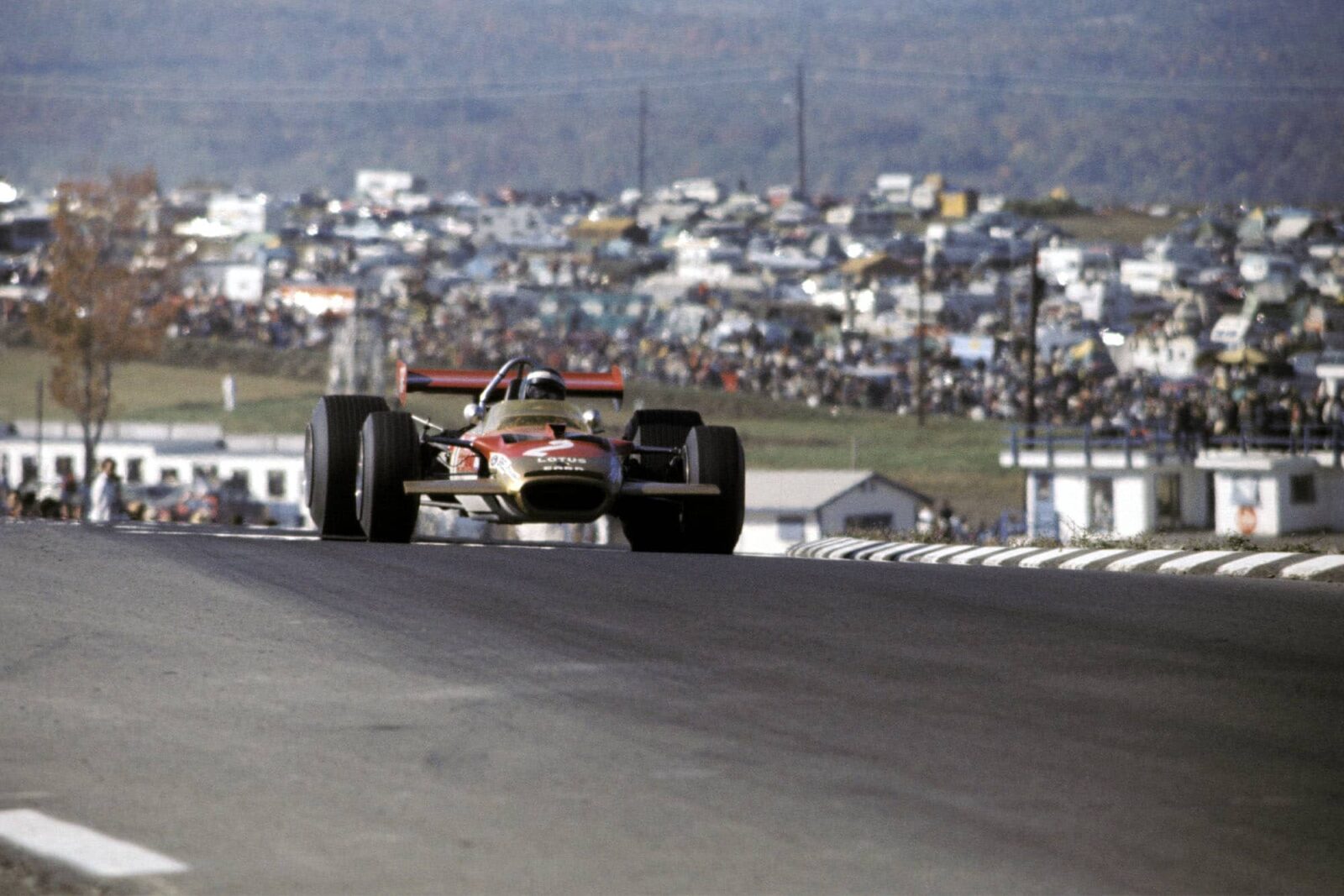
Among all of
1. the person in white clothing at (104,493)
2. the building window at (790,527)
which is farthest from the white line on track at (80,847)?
the building window at (790,527)

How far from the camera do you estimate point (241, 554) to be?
42.7ft

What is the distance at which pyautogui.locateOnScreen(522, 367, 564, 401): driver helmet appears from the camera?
15547 millimetres

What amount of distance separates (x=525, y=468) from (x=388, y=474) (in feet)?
3.51

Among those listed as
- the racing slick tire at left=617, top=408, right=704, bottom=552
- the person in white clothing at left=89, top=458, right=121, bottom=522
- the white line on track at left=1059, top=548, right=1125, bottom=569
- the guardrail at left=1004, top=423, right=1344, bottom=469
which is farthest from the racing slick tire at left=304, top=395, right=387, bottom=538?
the guardrail at left=1004, top=423, right=1344, bottom=469

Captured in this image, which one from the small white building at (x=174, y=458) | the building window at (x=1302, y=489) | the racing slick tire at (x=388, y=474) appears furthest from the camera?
the small white building at (x=174, y=458)

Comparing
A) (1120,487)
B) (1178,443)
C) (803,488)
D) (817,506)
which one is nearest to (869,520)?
(803,488)

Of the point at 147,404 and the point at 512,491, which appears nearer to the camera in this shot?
the point at 512,491

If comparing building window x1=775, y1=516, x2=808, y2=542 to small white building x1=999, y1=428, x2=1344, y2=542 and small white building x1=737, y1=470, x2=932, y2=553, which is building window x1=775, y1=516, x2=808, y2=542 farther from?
small white building x1=999, y1=428, x2=1344, y2=542

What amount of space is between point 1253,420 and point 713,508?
3355cm

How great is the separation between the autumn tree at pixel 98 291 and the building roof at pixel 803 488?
24.6 m

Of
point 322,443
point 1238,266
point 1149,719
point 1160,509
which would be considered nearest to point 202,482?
point 1160,509

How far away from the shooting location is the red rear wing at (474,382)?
16719 mm

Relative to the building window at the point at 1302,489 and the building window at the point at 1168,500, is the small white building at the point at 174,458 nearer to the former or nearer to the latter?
the building window at the point at 1168,500

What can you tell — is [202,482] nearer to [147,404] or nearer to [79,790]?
[147,404]
